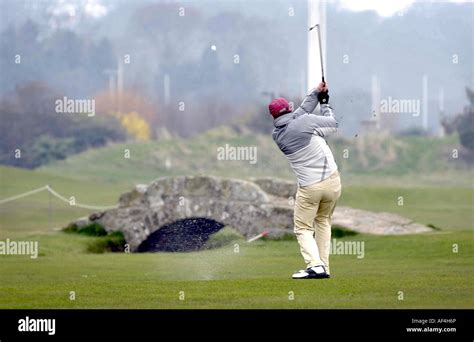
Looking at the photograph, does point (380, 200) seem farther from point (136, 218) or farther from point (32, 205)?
point (136, 218)

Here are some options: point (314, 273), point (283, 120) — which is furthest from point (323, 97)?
point (314, 273)

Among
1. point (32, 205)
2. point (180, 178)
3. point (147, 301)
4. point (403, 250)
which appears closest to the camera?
point (147, 301)

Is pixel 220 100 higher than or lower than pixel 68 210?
higher

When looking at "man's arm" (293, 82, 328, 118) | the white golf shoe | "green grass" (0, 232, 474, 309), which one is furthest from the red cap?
"green grass" (0, 232, 474, 309)

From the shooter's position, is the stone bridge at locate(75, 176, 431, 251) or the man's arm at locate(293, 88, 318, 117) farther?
the stone bridge at locate(75, 176, 431, 251)

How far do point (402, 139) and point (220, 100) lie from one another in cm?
430

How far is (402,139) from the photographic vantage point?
30.6 meters

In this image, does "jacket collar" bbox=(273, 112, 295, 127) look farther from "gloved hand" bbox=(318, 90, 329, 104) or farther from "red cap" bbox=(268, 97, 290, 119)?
"gloved hand" bbox=(318, 90, 329, 104)

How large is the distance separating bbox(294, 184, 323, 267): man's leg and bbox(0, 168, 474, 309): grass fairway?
0.96ft

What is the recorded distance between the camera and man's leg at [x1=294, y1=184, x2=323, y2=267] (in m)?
14.4
